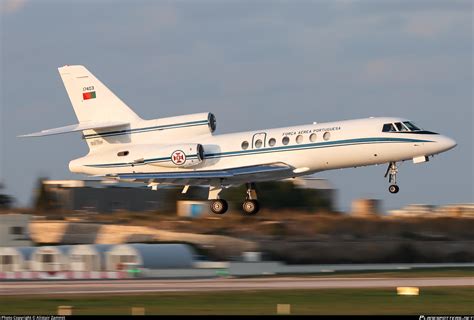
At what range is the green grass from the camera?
31328 millimetres

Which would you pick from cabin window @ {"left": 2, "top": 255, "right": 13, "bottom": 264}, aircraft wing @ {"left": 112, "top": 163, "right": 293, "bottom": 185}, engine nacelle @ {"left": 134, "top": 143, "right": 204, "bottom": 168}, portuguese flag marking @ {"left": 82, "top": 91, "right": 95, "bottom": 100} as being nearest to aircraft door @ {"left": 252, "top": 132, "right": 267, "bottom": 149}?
aircraft wing @ {"left": 112, "top": 163, "right": 293, "bottom": 185}

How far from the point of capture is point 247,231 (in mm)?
57062

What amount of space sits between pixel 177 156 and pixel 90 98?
19.5 feet

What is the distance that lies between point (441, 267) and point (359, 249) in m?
5.45

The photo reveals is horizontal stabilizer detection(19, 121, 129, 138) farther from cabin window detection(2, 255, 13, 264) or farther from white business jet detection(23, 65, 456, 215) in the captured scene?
cabin window detection(2, 255, 13, 264)

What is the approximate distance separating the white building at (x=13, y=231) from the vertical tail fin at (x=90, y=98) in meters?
10.5

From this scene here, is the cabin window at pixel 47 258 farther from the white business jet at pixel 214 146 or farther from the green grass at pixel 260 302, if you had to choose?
the green grass at pixel 260 302

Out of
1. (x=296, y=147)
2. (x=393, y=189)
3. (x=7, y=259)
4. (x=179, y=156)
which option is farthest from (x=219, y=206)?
(x=7, y=259)

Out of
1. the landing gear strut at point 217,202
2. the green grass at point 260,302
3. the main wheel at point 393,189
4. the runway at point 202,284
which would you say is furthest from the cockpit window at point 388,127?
the landing gear strut at point 217,202

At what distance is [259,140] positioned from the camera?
4362 cm

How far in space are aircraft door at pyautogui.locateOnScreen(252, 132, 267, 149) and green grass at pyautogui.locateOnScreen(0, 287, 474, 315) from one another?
8.19m

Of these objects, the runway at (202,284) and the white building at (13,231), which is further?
the white building at (13,231)

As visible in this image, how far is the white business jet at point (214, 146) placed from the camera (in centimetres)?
4206

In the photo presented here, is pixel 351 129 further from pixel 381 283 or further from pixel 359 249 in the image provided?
pixel 359 249
